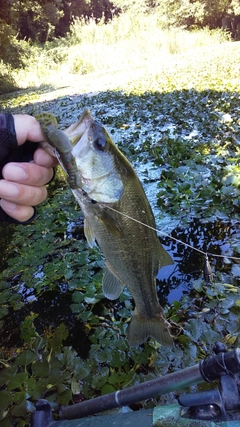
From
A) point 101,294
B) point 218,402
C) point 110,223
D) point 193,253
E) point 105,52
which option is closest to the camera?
point 218,402

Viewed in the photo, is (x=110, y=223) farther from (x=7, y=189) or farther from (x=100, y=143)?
(x=7, y=189)

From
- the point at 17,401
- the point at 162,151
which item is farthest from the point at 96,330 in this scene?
the point at 162,151

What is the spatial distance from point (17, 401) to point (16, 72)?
21.8 m

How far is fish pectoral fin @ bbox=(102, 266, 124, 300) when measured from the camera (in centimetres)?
163

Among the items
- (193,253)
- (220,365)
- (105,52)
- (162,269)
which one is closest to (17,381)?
(220,365)

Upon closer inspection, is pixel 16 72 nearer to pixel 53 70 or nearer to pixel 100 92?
pixel 53 70

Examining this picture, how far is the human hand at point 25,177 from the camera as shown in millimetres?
1336

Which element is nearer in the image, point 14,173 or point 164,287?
point 14,173

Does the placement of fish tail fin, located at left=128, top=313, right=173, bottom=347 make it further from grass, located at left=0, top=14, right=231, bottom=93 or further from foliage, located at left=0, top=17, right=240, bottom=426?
grass, located at left=0, top=14, right=231, bottom=93

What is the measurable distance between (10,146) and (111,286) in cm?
75

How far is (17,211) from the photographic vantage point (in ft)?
5.04

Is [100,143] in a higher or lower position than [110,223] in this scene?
higher

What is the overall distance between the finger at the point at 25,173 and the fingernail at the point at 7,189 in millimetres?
21

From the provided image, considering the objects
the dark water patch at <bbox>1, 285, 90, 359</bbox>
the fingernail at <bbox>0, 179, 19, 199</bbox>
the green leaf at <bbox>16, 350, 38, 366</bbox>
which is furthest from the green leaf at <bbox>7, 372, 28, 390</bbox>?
the fingernail at <bbox>0, 179, 19, 199</bbox>
